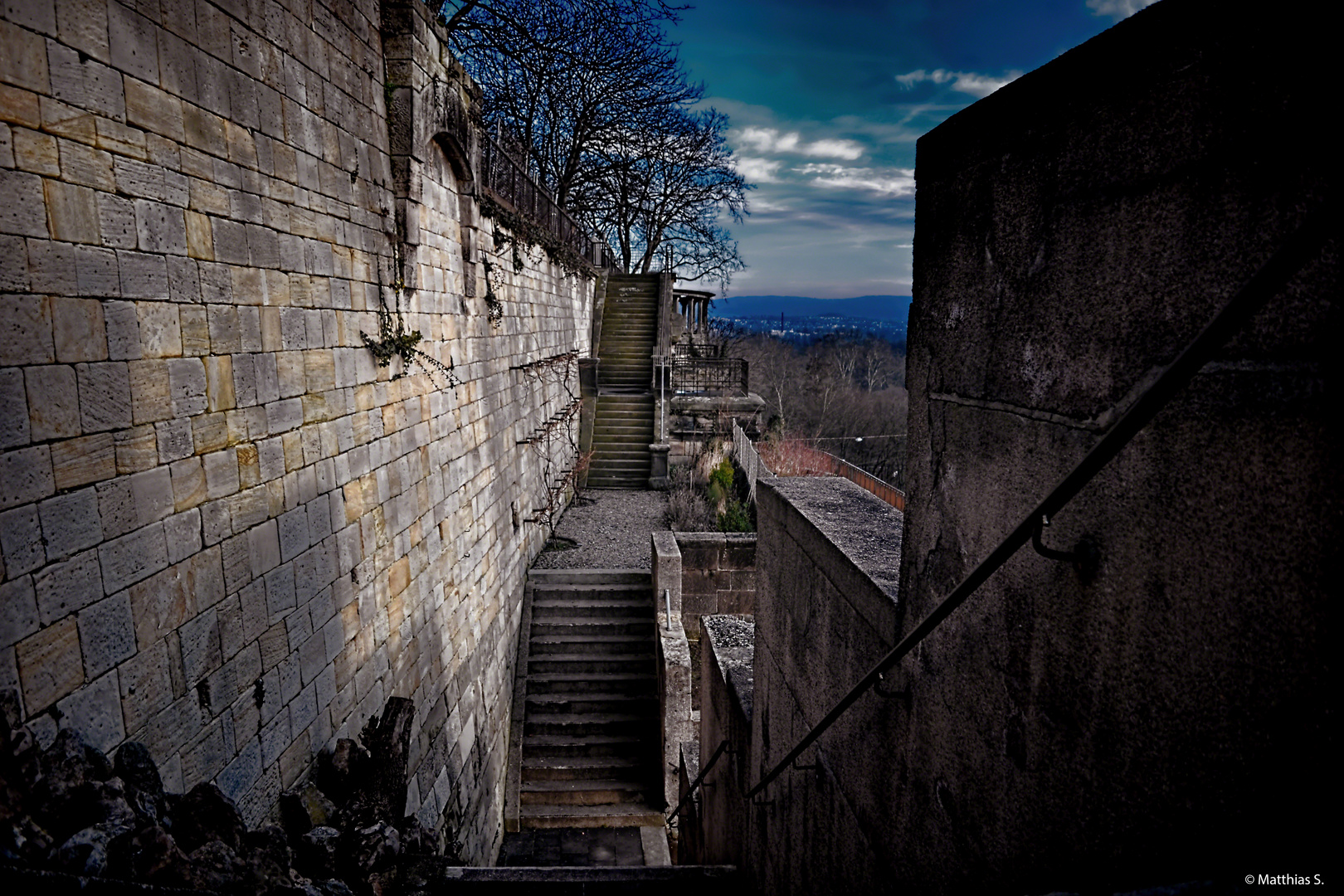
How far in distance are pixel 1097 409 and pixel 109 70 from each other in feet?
12.4

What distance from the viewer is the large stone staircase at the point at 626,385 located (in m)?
16.8

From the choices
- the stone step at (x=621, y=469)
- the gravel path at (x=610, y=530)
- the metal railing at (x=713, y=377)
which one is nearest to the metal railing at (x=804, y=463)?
the metal railing at (x=713, y=377)

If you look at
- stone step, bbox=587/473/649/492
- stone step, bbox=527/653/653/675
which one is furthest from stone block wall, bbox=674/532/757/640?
stone step, bbox=587/473/649/492

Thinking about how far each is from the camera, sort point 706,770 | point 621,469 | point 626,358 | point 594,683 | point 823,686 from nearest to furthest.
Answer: point 823,686
point 706,770
point 594,683
point 621,469
point 626,358

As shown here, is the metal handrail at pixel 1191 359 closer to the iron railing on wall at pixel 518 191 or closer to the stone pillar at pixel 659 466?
the iron railing on wall at pixel 518 191

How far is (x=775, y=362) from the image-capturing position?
201 feet

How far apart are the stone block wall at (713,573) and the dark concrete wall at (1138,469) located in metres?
9.60

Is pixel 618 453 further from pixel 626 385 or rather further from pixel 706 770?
pixel 706 770

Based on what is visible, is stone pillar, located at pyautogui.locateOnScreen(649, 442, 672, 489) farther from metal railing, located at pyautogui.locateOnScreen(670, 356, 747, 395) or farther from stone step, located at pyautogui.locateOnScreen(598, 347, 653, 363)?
stone step, located at pyautogui.locateOnScreen(598, 347, 653, 363)

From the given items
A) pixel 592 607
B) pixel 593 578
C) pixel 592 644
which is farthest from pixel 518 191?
pixel 592 644

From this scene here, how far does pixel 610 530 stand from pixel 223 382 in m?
10.4

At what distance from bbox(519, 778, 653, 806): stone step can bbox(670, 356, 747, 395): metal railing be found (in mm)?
11502

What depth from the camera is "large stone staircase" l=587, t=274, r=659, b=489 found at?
1675 cm

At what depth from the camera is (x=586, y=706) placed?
33.2 ft
